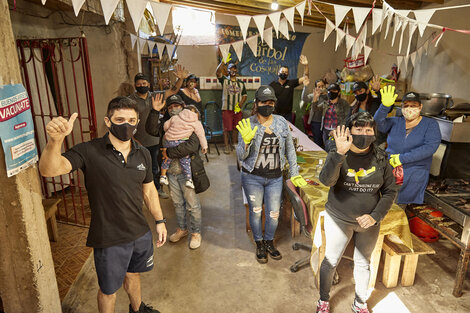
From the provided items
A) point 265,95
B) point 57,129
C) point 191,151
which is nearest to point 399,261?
point 265,95

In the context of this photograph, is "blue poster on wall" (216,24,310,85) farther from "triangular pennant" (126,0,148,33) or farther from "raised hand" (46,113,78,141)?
"raised hand" (46,113,78,141)

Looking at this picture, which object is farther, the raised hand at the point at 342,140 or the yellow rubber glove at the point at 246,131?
the yellow rubber glove at the point at 246,131

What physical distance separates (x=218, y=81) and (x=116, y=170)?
7.69 m

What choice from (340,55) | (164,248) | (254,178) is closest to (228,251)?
(164,248)

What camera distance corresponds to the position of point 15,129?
192 centimetres

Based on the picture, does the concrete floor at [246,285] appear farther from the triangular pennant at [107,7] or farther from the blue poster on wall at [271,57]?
the blue poster on wall at [271,57]

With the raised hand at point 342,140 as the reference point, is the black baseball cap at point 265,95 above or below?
above

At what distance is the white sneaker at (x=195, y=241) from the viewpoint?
3.90 meters

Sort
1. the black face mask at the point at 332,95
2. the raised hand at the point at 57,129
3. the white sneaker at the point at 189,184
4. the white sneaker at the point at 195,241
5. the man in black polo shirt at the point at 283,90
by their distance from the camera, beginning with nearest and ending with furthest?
the raised hand at the point at 57,129
the white sneaker at the point at 189,184
the white sneaker at the point at 195,241
the black face mask at the point at 332,95
the man in black polo shirt at the point at 283,90

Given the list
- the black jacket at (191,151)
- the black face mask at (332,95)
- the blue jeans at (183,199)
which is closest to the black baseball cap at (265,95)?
the black jacket at (191,151)

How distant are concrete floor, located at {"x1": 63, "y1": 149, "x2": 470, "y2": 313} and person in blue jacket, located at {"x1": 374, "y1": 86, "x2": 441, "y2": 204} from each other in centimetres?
90

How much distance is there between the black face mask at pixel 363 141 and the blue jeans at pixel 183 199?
203cm

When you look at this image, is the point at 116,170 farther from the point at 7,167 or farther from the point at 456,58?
the point at 456,58

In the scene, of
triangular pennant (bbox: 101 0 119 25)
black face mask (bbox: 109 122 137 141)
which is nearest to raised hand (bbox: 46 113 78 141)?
black face mask (bbox: 109 122 137 141)
